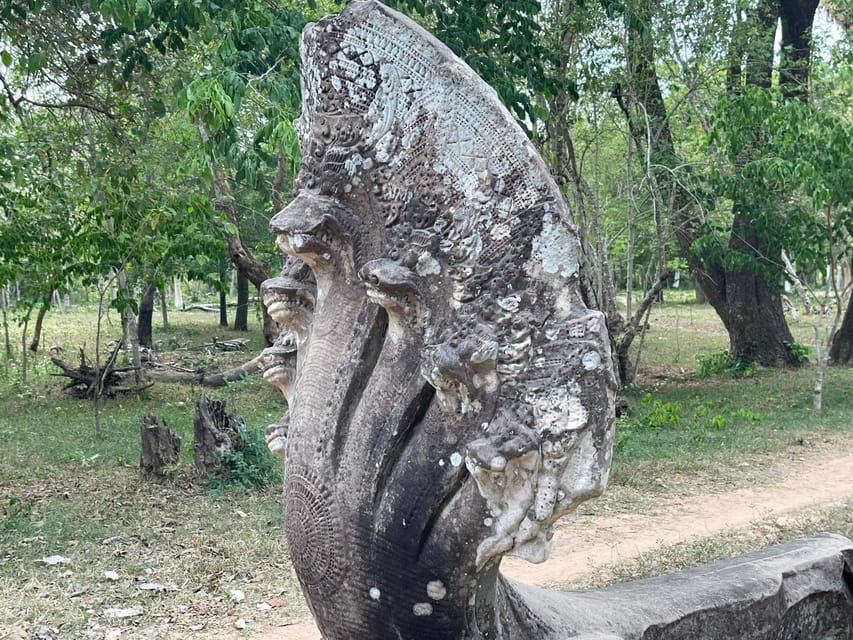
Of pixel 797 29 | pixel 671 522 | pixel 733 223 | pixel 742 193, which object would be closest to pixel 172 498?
pixel 671 522

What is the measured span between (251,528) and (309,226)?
3.80 metres

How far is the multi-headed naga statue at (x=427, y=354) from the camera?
1938mm

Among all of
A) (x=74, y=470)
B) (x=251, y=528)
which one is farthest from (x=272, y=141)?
(x=74, y=470)

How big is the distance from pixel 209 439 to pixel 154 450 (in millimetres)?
455

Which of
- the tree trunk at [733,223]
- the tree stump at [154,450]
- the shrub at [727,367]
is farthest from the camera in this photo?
the shrub at [727,367]

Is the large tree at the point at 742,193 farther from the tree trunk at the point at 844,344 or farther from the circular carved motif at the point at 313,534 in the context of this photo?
the circular carved motif at the point at 313,534

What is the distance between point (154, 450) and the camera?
6574mm

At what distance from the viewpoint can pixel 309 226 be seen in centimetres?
213

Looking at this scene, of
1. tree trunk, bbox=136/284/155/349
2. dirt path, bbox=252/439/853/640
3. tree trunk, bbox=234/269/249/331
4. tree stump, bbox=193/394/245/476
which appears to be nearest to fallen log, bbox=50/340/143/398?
tree trunk, bbox=136/284/155/349

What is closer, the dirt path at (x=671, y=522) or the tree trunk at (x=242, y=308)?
the dirt path at (x=671, y=522)

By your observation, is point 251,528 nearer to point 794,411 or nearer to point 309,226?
point 309,226

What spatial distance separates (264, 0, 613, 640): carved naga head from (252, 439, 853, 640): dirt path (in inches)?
86.1

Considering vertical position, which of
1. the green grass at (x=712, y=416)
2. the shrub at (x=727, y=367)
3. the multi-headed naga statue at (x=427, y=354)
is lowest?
the green grass at (x=712, y=416)

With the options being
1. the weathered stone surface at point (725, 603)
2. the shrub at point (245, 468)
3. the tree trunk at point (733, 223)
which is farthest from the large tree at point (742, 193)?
the weathered stone surface at point (725, 603)
